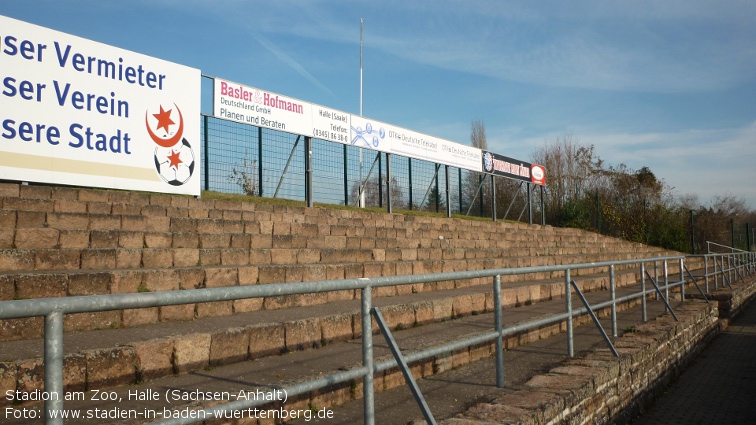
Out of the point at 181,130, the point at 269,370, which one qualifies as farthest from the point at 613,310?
the point at 181,130

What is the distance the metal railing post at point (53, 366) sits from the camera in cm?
174

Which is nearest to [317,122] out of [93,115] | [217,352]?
[93,115]

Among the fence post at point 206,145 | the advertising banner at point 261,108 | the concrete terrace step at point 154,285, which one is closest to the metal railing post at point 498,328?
the concrete terrace step at point 154,285

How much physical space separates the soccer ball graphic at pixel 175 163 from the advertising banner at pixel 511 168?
14.7 m

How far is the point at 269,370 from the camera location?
170 inches

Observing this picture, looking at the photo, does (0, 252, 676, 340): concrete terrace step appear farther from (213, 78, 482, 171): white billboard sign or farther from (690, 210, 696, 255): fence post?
(690, 210, 696, 255): fence post

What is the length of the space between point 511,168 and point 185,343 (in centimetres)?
2284

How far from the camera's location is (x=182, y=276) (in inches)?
239

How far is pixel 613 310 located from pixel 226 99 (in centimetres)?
857

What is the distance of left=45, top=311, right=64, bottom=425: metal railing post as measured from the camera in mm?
1735

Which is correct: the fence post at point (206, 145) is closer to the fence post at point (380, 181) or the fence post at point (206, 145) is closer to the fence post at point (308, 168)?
the fence post at point (308, 168)

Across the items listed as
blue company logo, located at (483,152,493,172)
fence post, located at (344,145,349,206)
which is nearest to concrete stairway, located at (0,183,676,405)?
fence post, located at (344,145,349,206)

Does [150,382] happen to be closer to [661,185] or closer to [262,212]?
[262,212]

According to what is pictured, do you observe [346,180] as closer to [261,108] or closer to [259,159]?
[259,159]
